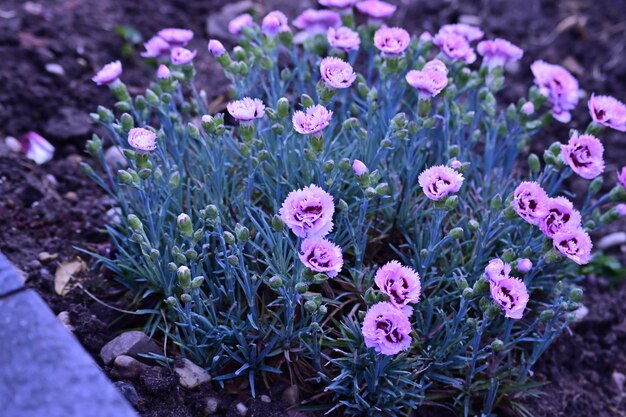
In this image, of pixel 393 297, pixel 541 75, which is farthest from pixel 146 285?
pixel 541 75

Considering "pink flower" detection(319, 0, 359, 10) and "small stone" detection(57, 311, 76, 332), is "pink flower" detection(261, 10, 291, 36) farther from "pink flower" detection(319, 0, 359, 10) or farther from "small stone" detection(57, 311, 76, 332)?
"small stone" detection(57, 311, 76, 332)

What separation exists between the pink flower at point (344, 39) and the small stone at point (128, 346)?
1056 millimetres

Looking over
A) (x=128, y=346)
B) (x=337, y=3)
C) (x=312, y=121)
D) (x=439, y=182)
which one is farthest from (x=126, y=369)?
(x=337, y=3)

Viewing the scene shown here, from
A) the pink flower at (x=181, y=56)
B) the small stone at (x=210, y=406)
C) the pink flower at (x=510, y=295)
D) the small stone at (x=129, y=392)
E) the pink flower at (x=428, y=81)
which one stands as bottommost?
the small stone at (x=210, y=406)

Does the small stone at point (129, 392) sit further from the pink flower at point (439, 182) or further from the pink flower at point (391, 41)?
the pink flower at point (391, 41)

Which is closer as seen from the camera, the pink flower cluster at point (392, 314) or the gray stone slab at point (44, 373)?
the gray stone slab at point (44, 373)

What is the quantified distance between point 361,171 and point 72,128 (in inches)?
54.9

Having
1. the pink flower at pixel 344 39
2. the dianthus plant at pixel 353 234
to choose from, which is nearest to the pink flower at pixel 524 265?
the dianthus plant at pixel 353 234

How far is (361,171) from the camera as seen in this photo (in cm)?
191

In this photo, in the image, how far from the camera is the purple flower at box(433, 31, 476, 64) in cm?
244

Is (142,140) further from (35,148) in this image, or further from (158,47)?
(35,148)

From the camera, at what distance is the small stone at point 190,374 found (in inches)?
76.8

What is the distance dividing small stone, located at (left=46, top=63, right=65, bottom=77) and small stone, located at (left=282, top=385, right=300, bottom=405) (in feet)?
5.72

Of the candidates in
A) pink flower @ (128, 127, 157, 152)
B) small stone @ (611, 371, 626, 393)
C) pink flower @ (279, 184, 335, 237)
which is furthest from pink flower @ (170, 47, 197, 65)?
small stone @ (611, 371, 626, 393)
